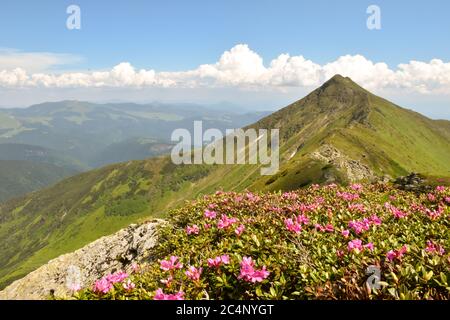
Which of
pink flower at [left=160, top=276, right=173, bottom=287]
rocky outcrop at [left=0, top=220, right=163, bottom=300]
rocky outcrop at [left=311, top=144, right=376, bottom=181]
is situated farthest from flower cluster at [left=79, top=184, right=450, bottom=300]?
rocky outcrop at [left=311, top=144, right=376, bottom=181]

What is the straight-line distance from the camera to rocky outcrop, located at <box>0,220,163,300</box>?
65.8ft

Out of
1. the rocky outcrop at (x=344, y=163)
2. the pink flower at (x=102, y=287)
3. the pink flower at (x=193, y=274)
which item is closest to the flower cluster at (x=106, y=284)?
the pink flower at (x=102, y=287)

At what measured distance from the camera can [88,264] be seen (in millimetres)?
22578

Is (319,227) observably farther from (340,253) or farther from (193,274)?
(193,274)

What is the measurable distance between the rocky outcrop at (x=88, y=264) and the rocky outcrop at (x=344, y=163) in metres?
79.0

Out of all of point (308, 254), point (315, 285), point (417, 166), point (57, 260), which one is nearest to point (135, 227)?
point (57, 260)

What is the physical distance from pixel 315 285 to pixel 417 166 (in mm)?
185665

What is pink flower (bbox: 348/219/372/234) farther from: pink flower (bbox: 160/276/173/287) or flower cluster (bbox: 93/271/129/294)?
flower cluster (bbox: 93/271/129/294)

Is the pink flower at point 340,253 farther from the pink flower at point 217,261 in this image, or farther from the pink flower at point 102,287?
the pink flower at point 102,287

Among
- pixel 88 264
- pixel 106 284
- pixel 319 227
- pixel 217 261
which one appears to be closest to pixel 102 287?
pixel 106 284

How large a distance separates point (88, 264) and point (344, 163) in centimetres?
9528

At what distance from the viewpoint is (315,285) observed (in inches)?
280

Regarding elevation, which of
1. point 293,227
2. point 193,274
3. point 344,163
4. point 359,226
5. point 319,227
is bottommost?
point 344,163
